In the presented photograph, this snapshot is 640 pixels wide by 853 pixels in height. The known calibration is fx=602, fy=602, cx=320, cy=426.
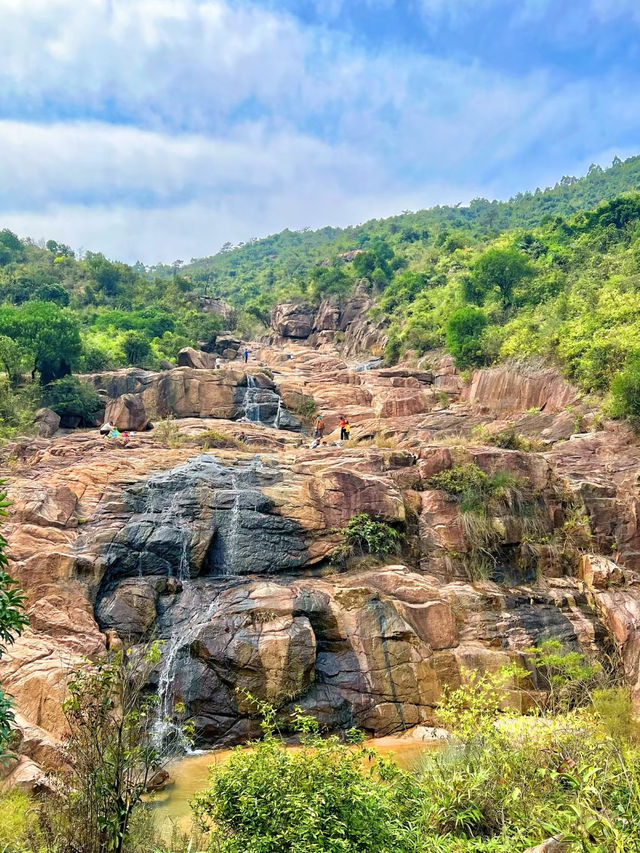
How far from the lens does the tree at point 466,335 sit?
107 feet

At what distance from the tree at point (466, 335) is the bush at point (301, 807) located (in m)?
27.6

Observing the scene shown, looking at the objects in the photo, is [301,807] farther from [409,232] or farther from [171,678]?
[409,232]

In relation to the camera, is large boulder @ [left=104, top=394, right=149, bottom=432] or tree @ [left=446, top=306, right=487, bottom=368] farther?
tree @ [left=446, top=306, right=487, bottom=368]

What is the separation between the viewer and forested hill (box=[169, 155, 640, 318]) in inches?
2832

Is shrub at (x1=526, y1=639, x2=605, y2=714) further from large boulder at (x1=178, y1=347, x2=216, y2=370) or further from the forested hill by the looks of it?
the forested hill

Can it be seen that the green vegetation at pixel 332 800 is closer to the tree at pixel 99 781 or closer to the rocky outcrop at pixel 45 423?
the tree at pixel 99 781

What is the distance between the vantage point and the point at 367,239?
8850 cm

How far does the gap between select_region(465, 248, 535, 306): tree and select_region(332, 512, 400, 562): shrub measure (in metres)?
23.9

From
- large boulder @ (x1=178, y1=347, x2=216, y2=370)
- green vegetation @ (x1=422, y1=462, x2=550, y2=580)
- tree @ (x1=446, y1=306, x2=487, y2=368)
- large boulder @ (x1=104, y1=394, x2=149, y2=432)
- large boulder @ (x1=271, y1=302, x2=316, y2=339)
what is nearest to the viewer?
green vegetation @ (x1=422, y1=462, x2=550, y2=580)

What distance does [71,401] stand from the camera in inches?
1063

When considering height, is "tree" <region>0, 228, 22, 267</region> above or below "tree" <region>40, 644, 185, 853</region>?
above

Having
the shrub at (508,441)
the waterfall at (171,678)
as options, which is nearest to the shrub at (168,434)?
the waterfall at (171,678)

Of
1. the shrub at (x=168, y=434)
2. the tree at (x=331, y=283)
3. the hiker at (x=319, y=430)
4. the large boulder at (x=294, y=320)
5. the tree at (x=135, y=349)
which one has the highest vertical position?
the tree at (x=331, y=283)

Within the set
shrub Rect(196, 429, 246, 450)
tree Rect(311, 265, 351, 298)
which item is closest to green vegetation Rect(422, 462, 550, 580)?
shrub Rect(196, 429, 246, 450)
